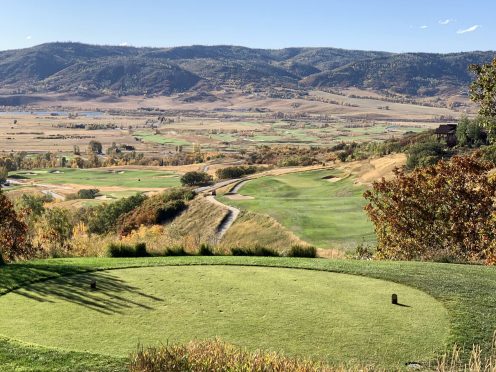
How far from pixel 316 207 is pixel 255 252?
33543 millimetres

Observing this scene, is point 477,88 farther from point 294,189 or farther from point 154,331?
point 294,189

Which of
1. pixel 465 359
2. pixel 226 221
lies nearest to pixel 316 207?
pixel 226 221

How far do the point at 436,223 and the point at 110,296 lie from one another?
1902 centimetres

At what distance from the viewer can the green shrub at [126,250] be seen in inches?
739

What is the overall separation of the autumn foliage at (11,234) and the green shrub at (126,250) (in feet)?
12.7

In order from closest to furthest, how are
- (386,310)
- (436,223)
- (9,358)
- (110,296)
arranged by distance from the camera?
(9,358) → (386,310) → (110,296) → (436,223)

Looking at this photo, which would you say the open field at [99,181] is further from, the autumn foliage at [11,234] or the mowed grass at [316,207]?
the autumn foliage at [11,234]

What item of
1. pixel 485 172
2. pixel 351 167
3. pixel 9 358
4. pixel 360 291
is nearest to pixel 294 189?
pixel 351 167

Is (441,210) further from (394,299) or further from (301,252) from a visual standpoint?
(394,299)

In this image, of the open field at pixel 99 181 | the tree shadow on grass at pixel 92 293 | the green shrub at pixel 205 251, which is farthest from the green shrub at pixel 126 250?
the open field at pixel 99 181

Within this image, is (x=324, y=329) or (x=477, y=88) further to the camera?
(x=477, y=88)

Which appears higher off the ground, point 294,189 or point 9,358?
point 9,358

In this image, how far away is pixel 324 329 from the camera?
9820mm

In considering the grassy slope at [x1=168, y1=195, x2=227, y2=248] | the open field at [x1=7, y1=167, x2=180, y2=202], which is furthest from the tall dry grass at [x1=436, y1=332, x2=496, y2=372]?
the open field at [x1=7, y1=167, x2=180, y2=202]
